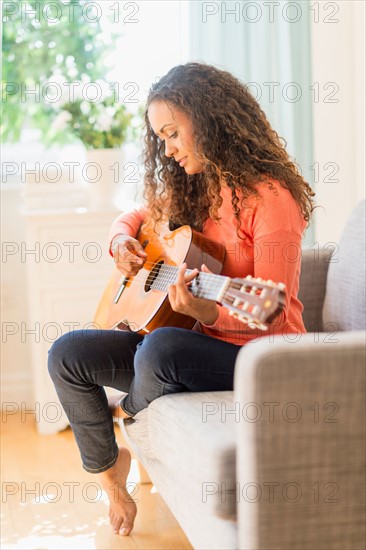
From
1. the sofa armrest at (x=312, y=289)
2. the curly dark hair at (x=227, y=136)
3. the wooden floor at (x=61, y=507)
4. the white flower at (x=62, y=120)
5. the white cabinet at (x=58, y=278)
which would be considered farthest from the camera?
the white flower at (x=62, y=120)

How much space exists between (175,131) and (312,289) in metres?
0.63

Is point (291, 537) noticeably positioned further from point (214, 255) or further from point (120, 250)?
point (120, 250)

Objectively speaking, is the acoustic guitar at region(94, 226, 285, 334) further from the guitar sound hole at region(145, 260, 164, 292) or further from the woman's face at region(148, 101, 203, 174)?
the woman's face at region(148, 101, 203, 174)

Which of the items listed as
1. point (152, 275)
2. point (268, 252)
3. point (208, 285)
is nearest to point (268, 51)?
point (152, 275)

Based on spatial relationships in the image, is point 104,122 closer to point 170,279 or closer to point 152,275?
point 152,275

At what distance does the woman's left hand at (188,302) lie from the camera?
1.55 metres

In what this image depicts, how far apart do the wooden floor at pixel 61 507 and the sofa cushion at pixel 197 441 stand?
303mm

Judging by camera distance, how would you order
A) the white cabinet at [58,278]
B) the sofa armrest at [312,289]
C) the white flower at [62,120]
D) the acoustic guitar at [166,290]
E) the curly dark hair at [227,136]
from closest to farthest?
the acoustic guitar at [166,290], the curly dark hair at [227,136], the sofa armrest at [312,289], the white cabinet at [58,278], the white flower at [62,120]

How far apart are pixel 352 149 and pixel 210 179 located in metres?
1.34

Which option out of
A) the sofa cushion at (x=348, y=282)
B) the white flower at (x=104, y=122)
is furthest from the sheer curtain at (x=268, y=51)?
the sofa cushion at (x=348, y=282)

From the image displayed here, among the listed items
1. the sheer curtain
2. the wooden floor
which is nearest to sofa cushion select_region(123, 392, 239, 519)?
the wooden floor

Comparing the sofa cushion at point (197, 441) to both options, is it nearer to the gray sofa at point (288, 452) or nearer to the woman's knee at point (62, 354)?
the gray sofa at point (288, 452)

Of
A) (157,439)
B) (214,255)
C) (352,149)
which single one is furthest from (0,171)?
(157,439)

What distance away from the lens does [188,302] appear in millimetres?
1563
